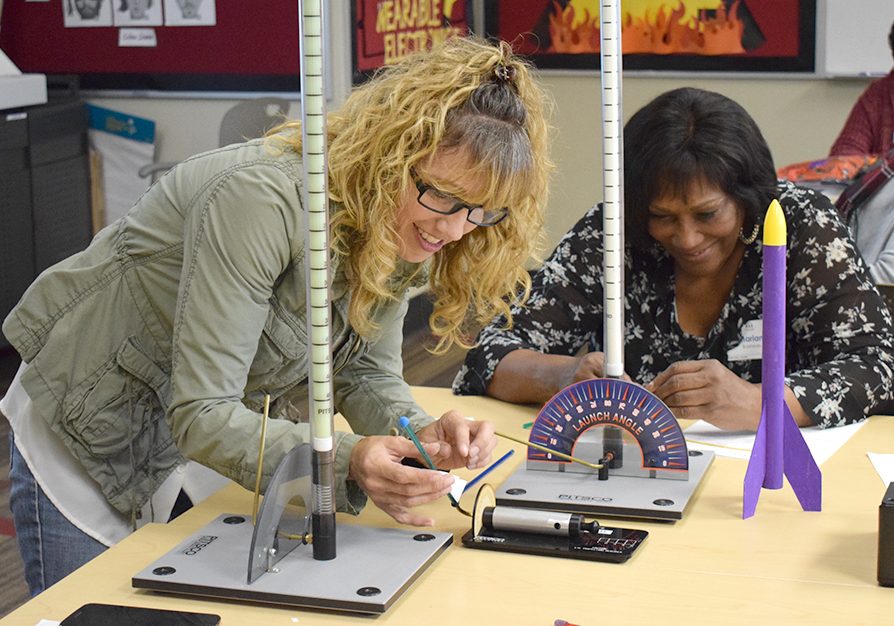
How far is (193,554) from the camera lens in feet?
4.85

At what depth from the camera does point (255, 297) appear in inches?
60.9

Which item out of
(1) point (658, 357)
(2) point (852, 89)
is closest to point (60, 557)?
(1) point (658, 357)

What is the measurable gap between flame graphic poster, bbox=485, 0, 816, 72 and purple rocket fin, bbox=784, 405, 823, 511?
4.07m

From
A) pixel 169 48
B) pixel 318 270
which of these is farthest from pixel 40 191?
pixel 318 270

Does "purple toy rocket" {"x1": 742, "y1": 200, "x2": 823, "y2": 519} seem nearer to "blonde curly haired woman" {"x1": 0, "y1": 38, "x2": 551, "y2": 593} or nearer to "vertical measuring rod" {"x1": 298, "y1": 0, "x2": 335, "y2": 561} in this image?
"blonde curly haired woman" {"x1": 0, "y1": 38, "x2": 551, "y2": 593}

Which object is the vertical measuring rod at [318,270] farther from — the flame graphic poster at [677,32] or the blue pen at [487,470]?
the flame graphic poster at [677,32]

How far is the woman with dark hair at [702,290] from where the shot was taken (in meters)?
2.14

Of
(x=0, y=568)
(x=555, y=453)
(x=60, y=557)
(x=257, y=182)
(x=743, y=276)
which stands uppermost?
(x=257, y=182)

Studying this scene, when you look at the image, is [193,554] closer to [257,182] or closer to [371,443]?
[371,443]

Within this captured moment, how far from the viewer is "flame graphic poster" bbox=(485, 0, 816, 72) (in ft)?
18.9

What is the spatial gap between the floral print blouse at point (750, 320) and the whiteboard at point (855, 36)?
3.59 metres

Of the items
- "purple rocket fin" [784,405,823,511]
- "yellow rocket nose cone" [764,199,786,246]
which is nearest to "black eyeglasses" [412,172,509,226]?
"yellow rocket nose cone" [764,199,786,246]

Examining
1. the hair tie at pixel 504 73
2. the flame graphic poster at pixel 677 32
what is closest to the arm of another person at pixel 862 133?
the flame graphic poster at pixel 677 32

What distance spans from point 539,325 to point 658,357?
0.75ft
